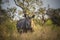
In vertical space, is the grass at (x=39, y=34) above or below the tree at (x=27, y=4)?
below

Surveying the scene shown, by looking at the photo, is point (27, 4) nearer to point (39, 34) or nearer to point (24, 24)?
point (24, 24)

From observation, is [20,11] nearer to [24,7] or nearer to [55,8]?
[24,7]

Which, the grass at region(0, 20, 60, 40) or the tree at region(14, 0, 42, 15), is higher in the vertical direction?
the tree at region(14, 0, 42, 15)

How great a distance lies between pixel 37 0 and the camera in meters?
2.37

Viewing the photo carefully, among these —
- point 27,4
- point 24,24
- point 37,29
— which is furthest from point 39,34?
point 27,4

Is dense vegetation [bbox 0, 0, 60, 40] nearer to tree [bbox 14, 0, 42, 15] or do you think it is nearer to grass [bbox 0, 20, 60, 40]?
grass [bbox 0, 20, 60, 40]

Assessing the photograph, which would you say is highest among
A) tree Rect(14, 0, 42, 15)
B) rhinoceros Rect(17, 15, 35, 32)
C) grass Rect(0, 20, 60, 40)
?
tree Rect(14, 0, 42, 15)

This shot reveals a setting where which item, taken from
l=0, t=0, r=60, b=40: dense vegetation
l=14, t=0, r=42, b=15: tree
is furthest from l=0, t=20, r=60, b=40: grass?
l=14, t=0, r=42, b=15: tree

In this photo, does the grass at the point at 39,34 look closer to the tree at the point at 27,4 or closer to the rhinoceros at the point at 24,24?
the rhinoceros at the point at 24,24

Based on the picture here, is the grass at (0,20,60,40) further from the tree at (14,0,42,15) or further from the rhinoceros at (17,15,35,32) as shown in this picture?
the tree at (14,0,42,15)

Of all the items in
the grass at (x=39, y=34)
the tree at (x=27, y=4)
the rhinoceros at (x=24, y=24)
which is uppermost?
the tree at (x=27, y=4)

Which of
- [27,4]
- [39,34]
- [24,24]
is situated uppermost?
[27,4]

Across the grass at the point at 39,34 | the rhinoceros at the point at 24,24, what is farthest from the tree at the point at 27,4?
the grass at the point at 39,34

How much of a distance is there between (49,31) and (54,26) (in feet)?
0.37
